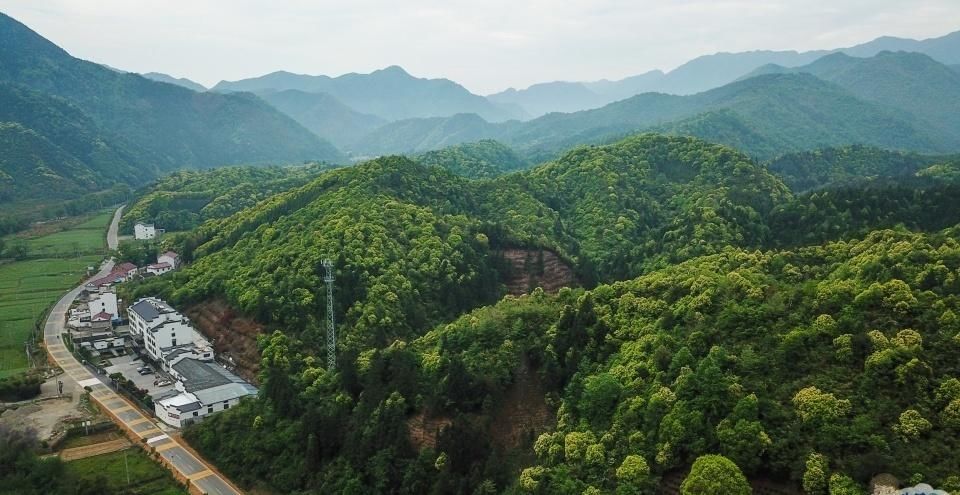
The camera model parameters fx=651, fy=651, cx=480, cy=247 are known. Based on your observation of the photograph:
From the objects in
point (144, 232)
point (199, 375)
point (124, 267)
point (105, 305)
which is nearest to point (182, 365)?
point (199, 375)

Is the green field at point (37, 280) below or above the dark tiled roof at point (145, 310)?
below

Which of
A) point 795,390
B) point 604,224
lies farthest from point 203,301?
point 795,390

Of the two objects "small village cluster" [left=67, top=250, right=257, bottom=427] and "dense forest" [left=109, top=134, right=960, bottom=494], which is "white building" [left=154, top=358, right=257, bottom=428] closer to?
"small village cluster" [left=67, top=250, right=257, bottom=427]

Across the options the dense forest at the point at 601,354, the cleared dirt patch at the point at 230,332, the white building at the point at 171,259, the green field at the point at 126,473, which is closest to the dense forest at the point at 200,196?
the white building at the point at 171,259

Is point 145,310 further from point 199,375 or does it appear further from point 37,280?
point 37,280

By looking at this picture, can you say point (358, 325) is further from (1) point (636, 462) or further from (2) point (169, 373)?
(1) point (636, 462)

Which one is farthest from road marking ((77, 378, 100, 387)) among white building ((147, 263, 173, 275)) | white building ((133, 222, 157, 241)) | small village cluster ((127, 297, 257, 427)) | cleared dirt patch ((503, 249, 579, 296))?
white building ((133, 222, 157, 241))

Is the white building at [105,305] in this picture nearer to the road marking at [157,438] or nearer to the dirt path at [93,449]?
the dirt path at [93,449]
